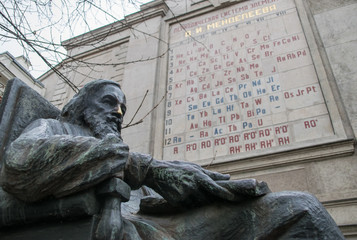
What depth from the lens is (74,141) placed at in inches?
54.6

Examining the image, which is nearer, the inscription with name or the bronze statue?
the bronze statue

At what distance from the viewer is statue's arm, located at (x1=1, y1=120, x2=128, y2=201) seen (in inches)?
51.0

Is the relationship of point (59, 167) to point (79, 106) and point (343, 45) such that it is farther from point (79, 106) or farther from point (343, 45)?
point (343, 45)

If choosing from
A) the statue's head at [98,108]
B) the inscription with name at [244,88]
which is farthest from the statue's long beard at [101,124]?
the inscription with name at [244,88]

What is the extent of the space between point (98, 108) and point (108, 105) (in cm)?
7

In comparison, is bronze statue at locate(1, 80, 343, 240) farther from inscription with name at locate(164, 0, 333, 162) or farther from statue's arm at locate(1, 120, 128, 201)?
inscription with name at locate(164, 0, 333, 162)

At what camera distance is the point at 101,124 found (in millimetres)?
2059

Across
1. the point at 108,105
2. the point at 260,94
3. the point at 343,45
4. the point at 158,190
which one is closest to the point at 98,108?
the point at 108,105

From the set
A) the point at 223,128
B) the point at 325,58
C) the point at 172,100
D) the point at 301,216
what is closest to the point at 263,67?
the point at 325,58

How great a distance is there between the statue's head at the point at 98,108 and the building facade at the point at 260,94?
1966mm

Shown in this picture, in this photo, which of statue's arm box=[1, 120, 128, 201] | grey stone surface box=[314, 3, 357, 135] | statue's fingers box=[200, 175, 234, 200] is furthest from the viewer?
grey stone surface box=[314, 3, 357, 135]

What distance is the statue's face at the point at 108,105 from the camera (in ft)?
6.93

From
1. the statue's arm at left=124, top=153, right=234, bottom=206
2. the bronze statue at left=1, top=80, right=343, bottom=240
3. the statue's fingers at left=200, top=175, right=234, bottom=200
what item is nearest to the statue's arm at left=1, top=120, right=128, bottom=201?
the bronze statue at left=1, top=80, right=343, bottom=240

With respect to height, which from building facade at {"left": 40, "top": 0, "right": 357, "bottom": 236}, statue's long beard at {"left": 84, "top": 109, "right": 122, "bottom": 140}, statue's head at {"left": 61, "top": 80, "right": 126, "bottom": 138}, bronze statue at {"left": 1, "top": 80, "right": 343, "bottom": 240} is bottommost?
bronze statue at {"left": 1, "top": 80, "right": 343, "bottom": 240}
